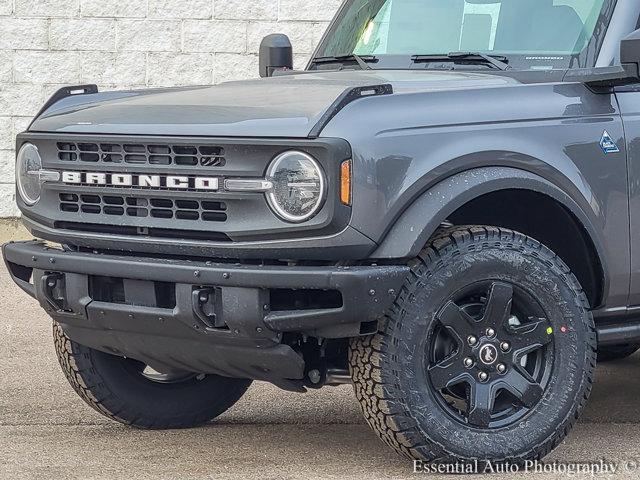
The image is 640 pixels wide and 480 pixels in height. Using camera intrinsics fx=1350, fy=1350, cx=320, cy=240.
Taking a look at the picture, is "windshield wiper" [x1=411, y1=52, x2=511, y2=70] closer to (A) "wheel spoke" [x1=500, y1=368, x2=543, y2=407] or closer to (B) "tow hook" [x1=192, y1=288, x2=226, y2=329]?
(A) "wheel spoke" [x1=500, y1=368, x2=543, y2=407]

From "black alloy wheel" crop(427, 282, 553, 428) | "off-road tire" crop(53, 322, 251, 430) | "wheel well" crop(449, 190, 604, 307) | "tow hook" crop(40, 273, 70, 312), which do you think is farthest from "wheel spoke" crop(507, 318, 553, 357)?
"tow hook" crop(40, 273, 70, 312)

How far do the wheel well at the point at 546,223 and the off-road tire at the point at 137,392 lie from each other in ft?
4.23

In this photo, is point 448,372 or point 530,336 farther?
point 530,336

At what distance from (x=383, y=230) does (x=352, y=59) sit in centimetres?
161

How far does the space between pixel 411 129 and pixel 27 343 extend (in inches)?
141

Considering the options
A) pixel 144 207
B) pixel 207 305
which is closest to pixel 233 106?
pixel 144 207

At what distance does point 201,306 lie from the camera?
424cm

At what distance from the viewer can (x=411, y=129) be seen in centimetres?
428

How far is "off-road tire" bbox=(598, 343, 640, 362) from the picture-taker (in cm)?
651

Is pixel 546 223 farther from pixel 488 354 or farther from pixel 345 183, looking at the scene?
pixel 345 183

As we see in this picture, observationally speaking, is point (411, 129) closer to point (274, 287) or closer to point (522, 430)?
point (274, 287)

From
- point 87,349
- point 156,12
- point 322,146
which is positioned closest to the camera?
point 322,146

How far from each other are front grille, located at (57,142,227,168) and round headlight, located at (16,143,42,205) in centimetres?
15

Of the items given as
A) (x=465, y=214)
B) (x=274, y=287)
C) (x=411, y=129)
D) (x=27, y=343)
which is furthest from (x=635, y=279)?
(x=27, y=343)
